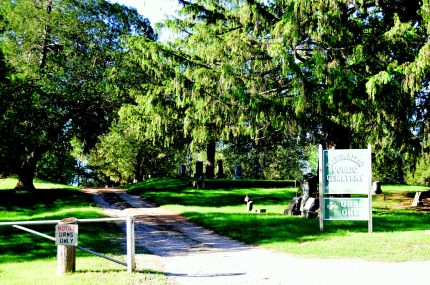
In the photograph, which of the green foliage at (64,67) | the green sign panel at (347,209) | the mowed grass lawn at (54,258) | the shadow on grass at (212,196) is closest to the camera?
the mowed grass lawn at (54,258)

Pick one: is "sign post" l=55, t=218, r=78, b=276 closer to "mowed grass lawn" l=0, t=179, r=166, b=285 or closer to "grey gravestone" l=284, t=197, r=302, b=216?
"mowed grass lawn" l=0, t=179, r=166, b=285

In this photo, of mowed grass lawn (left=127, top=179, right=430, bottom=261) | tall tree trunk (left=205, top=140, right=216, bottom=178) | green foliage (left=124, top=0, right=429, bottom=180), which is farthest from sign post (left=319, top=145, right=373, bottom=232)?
tall tree trunk (left=205, top=140, right=216, bottom=178)

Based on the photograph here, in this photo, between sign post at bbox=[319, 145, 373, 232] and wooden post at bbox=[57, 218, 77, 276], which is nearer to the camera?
wooden post at bbox=[57, 218, 77, 276]

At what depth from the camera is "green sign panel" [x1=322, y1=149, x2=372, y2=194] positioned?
1396cm

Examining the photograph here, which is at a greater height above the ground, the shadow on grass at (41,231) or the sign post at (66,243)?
the sign post at (66,243)

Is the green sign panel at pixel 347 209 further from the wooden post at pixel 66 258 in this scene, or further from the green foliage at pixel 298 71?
the wooden post at pixel 66 258

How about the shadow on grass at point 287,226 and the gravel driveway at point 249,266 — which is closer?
the gravel driveway at point 249,266

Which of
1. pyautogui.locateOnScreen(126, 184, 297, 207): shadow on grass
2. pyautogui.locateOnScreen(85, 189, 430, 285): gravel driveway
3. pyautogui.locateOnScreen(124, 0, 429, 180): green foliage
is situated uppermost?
pyautogui.locateOnScreen(124, 0, 429, 180): green foliage

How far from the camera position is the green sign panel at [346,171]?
550 inches

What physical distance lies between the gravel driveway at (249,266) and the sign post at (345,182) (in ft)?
11.5

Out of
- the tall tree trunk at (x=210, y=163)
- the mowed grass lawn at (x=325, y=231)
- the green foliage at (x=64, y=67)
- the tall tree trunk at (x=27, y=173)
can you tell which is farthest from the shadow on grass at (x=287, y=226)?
the tall tree trunk at (x=210, y=163)

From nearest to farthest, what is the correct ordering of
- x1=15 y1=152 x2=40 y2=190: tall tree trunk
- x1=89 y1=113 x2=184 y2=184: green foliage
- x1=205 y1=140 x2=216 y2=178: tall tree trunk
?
x1=15 y1=152 x2=40 y2=190: tall tree trunk
x1=205 y1=140 x2=216 y2=178: tall tree trunk
x1=89 y1=113 x2=184 y2=184: green foliage

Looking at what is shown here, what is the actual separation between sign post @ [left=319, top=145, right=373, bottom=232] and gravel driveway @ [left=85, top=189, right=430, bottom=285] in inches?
137

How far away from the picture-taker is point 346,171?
1416 centimetres
